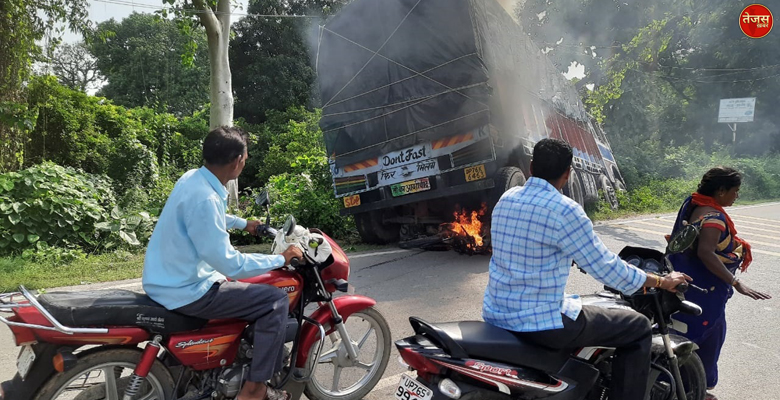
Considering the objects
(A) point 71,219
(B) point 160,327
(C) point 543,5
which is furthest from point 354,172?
(C) point 543,5

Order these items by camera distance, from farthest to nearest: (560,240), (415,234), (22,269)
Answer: (415,234) < (22,269) < (560,240)

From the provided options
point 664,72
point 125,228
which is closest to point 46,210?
point 125,228

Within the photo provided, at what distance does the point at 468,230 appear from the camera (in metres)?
7.82

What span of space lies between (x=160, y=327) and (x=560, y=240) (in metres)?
1.90

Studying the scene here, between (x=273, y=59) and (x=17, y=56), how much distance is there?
16221 mm

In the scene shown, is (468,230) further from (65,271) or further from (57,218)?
(57,218)

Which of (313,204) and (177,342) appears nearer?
(177,342)

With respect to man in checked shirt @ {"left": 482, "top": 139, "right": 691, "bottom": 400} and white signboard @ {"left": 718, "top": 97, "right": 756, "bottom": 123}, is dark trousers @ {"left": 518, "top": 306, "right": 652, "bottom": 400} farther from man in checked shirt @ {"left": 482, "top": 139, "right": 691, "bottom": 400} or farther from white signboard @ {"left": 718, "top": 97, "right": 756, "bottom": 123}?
white signboard @ {"left": 718, "top": 97, "right": 756, "bottom": 123}

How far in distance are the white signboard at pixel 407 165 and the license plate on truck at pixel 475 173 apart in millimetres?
467

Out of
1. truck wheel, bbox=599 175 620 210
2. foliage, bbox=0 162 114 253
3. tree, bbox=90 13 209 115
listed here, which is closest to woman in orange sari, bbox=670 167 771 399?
foliage, bbox=0 162 114 253

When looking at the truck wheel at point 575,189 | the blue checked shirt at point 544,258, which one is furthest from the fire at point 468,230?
the blue checked shirt at point 544,258

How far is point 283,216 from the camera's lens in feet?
31.5

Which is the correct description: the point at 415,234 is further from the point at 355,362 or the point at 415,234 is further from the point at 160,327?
the point at 160,327

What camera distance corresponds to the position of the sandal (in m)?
2.68
